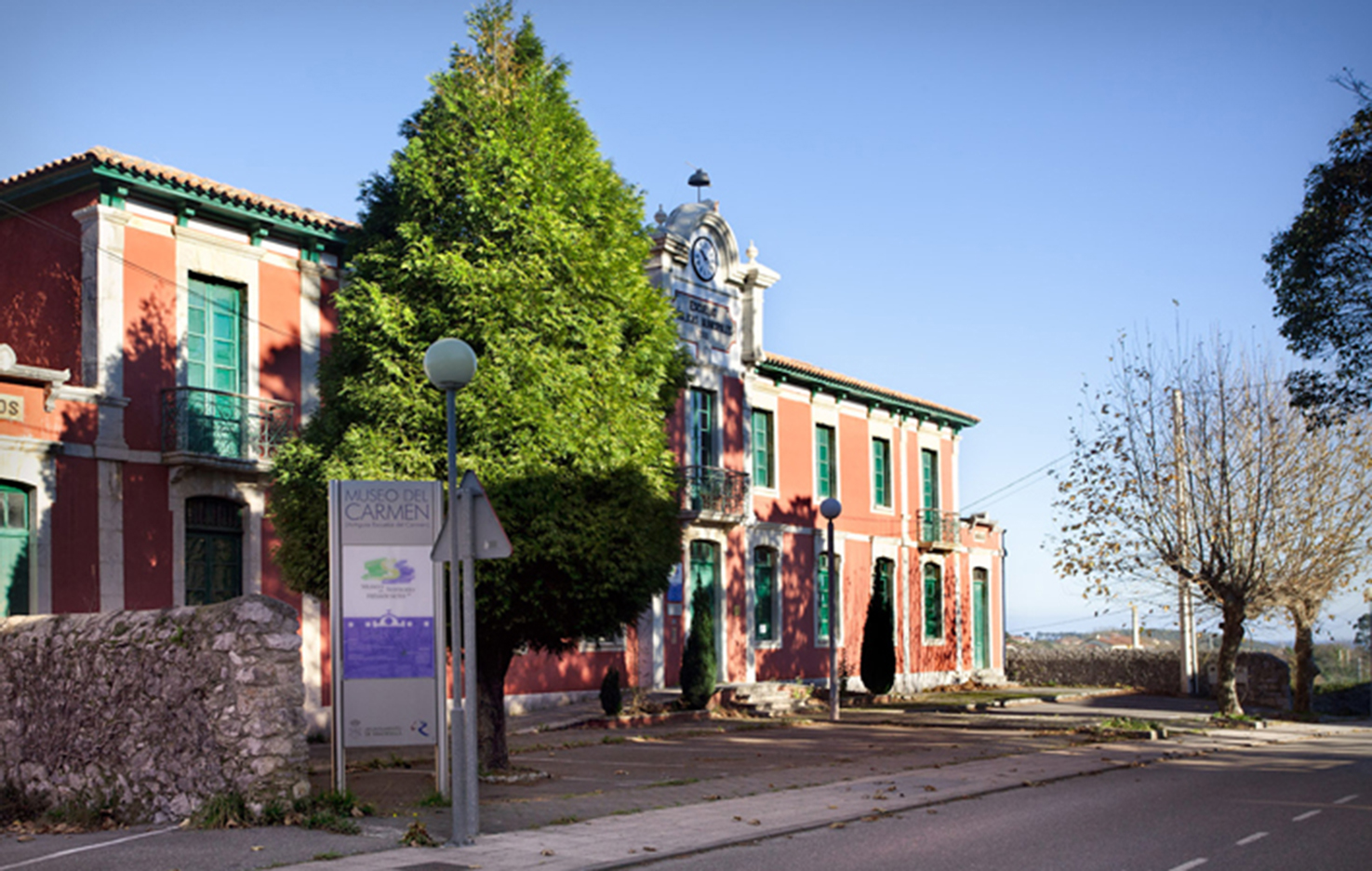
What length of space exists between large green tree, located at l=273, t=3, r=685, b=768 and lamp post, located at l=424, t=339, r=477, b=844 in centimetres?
252

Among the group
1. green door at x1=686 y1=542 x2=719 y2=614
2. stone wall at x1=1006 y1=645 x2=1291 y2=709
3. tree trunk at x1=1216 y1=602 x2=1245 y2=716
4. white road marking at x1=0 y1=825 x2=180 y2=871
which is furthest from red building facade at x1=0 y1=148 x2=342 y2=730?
stone wall at x1=1006 y1=645 x2=1291 y2=709

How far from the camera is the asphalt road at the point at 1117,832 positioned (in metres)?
9.30

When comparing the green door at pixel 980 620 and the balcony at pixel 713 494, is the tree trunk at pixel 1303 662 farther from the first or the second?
the balcony at pixel 713 494

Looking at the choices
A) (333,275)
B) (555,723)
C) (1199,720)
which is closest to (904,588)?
(1199,720)

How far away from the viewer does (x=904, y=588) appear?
34906mm

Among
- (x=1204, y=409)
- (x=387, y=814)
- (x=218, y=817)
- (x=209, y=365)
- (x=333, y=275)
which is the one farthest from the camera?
(x=1204, y=409)

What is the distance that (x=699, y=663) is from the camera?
23.9 m

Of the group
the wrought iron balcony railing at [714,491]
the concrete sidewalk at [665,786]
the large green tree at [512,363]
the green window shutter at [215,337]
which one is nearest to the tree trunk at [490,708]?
the large green tree at [512,363]

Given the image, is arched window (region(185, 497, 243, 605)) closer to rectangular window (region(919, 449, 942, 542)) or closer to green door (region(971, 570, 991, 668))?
rectangular window (region(919, 449, 942, 542))

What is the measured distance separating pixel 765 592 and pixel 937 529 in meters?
7.83

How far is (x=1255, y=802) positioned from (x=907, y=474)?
23.5 m

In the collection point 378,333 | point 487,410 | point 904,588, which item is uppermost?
point 378,333

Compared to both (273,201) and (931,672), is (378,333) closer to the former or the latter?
(273,201)

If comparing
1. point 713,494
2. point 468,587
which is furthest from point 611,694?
point 468,587
